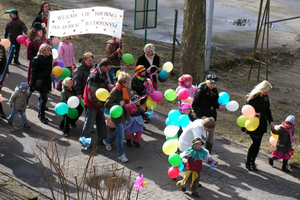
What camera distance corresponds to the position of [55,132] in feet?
31.2

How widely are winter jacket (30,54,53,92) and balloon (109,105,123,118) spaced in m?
2.20

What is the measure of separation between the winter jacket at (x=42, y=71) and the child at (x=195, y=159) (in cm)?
364

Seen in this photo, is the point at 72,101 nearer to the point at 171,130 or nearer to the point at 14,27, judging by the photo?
the point at 171,130

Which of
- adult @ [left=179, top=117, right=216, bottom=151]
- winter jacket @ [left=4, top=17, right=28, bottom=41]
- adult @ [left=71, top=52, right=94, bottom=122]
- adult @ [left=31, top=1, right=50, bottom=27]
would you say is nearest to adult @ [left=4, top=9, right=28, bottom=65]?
winter jacket @ [left=4, top=17, right=28, bottom=41]

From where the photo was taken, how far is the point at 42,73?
9.60 meters

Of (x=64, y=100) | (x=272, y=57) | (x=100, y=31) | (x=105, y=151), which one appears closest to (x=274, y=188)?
(x=105, y=151)

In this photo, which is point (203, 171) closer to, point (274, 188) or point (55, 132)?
point (274, 188)

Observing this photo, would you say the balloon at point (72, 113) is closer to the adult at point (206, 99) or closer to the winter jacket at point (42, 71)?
the winter jacket at point (42, 71)

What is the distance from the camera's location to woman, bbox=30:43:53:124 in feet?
30.9

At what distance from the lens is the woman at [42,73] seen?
943 cm

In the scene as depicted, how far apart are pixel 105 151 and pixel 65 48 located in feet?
10.2

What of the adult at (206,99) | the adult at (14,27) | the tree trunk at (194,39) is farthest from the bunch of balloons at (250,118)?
the adult at (14,27)

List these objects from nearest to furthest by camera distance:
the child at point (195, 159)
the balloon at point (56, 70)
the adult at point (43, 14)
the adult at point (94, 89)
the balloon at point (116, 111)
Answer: the child at point (195, 159) → the balloon at point (116, 111) → the adult at point (94, 89) → the balloon at point (56, 70) → the adult at point (43, 14)

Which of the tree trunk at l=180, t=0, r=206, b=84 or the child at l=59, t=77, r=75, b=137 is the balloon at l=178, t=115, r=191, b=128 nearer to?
the child at l=59, t=77, r=75, b=137
